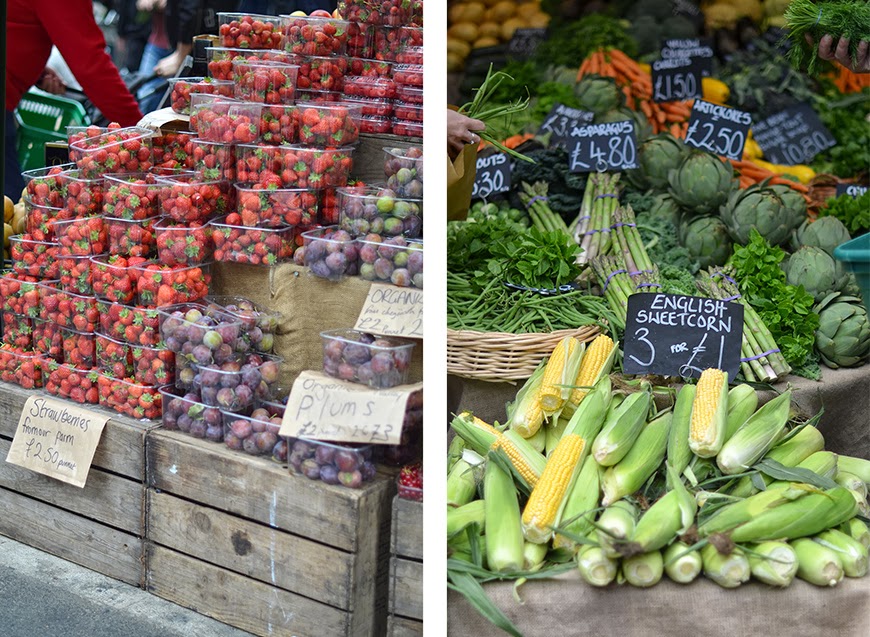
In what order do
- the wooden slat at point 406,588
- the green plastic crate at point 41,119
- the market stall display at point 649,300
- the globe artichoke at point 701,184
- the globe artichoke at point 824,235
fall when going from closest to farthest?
the market stall display at point 649,300 < the wooden slat at point 406,588 < the globe artichoke at point 824,235 < the globe artichoke at point 701,184 < the green plastic crate at point 41,119

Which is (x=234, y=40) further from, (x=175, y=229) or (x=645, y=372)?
(x=645, y=372)

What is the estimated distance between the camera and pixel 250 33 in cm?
297

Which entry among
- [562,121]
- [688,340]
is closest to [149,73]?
[562,121]

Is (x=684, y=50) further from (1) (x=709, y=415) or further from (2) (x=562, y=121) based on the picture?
(1) (x=709, y=415)

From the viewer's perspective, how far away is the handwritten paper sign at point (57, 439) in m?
2.87

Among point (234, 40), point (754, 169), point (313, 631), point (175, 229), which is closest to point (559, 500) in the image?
point (313, 631)

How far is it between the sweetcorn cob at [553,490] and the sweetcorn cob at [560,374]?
0.17 metres

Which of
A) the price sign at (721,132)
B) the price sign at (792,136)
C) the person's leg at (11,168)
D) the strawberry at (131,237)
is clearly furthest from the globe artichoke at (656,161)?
the person's leg at (11,168)

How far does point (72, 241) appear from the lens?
300cm

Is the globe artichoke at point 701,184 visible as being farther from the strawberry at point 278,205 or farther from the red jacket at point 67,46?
the red jacket at point 67,46

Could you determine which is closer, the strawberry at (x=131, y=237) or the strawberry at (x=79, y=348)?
the strawberry at (x=131, y=237)

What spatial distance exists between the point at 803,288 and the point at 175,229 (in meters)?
1.89

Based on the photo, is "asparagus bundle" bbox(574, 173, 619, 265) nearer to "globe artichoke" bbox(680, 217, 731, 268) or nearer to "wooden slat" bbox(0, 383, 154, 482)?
"globe artichoke" bbox(680, 217, 731, 268)

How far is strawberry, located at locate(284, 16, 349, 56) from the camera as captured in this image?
9.51 ft
